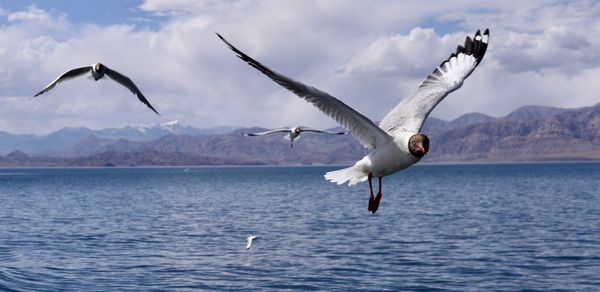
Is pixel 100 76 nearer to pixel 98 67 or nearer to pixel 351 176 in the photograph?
pixel 98 67

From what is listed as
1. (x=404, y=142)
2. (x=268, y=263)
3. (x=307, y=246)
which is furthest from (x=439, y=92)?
(x=307, y=246)

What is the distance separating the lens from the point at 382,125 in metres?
13.1

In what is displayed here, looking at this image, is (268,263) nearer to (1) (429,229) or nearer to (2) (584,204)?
(1) (429,229)

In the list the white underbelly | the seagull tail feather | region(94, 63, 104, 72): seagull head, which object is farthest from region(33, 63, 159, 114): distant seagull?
the white underbelly

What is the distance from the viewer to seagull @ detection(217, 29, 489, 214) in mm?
9781

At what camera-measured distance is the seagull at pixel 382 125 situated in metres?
9.78

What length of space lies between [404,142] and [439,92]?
464 cm

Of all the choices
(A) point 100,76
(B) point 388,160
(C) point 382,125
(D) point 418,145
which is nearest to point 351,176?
(B) point 388,160

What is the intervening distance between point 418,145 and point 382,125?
333 centimetres

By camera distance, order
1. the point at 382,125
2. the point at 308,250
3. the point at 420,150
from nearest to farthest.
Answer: the point at 420,150 → the point at 382,125 → the point at 308,250

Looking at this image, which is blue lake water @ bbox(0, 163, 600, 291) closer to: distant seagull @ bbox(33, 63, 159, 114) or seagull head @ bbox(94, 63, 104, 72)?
distant seagull @ bbox(33, 63, 159, 114)

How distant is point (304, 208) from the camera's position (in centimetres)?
10450

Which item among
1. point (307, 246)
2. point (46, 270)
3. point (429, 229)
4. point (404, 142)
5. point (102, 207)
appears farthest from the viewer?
point (102, 207)

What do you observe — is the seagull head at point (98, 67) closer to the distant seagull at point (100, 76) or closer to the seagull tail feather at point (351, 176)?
the distant seagull at point (100, 76)
